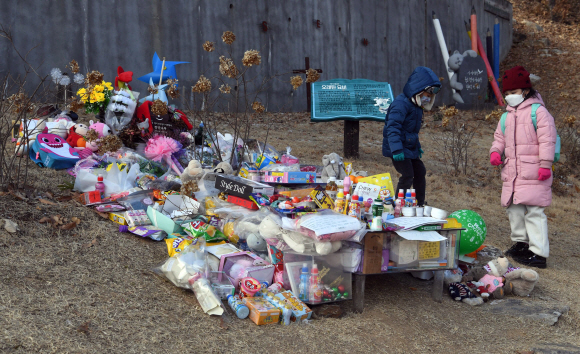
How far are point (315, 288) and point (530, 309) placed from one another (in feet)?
5.15

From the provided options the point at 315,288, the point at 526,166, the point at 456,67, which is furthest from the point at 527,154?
the point at 456,67

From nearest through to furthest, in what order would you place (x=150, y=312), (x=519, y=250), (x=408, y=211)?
(x=150, y=312) < (x=408, y=211) < (x=519, y=250)

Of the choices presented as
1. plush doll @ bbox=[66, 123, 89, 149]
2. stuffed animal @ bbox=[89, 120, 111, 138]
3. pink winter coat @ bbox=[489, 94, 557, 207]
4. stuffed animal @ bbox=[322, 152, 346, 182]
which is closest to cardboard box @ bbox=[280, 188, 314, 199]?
stuffed animal @ bbox=[322, 152, 346, 182]

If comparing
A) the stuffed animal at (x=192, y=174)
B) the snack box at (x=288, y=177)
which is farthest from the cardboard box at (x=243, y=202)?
the stuffed animal at (x=192, y=174)

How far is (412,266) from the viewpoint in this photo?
3.52 meters

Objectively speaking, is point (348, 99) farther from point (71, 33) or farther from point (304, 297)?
point (304, 297)

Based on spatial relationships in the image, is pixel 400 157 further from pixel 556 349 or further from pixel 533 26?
pixel 533 26

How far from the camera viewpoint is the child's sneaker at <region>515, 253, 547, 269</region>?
4.62m

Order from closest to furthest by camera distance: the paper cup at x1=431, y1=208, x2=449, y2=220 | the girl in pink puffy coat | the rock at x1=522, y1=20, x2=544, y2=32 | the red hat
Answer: the paper cup at x1=431, y1=208, x2=449, y2=220, the girl in pink puffy coat, the red hat, the rock at x1=522, y1=20, x2=544, y2=32

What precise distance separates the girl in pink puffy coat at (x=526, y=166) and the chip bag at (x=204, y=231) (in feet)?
8.19

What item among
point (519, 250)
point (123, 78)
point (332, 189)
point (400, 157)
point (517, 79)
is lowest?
point (519, 250)

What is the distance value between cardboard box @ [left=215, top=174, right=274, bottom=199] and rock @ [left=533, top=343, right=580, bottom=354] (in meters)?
2.43

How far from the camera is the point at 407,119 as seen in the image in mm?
4934

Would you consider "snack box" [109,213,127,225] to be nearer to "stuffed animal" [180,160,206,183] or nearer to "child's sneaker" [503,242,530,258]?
"stuffed animal" [180,160,206,183]
